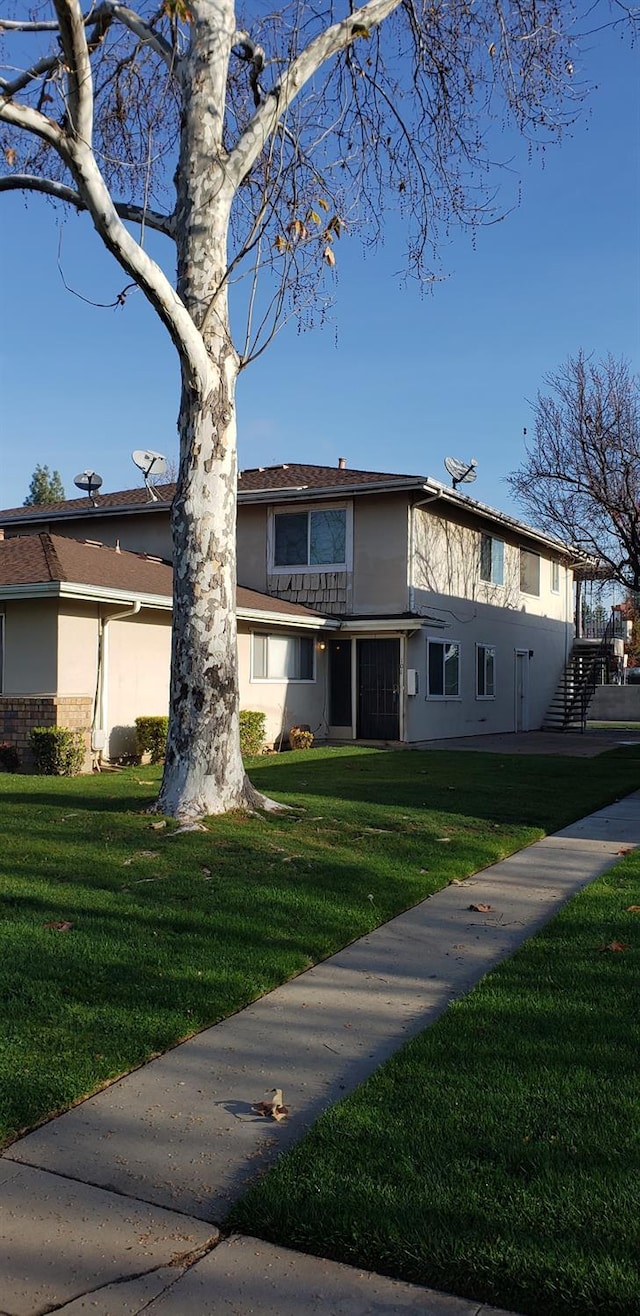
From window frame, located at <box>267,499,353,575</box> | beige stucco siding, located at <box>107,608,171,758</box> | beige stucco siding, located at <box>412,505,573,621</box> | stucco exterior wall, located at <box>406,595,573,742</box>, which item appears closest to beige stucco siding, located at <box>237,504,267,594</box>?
window frame, located at <box>267,499,353,575</box>

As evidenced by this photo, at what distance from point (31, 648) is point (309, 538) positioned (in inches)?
319

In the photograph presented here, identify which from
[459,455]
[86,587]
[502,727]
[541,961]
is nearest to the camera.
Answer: [541,961]

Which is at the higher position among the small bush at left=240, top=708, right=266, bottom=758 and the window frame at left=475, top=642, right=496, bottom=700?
the window frame at left=475, top=642, right=496, bottom=700

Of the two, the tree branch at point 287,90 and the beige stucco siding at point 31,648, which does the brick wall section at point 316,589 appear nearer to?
the beige stucco siding at point 31,648

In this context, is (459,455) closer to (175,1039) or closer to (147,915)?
(147,915)

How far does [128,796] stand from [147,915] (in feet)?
16.3

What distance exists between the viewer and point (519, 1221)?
9.29 feet

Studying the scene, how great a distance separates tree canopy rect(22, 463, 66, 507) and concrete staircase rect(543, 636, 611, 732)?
50.0 meters

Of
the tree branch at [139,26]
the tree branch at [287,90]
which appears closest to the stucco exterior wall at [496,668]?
the tree branch at [287,90]

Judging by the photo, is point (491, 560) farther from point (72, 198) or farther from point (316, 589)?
point (72, 198)

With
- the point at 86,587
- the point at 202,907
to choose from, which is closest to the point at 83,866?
the point at 202,907

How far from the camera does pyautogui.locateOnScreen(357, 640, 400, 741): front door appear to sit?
2127 centimetres

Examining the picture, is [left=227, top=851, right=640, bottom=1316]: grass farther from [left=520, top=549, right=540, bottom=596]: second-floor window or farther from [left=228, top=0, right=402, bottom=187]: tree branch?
[left=520, top=549, right=540, bottom=596]: second-floor window

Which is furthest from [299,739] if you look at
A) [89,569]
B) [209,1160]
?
[209,1160]
